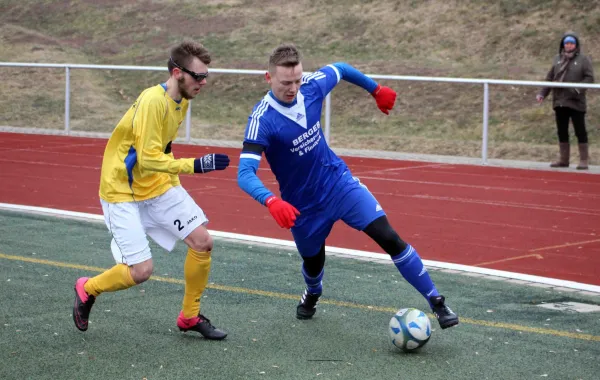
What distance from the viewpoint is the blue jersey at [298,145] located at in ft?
21.6

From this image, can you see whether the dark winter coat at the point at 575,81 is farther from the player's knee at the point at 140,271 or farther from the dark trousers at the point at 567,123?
the player's knee at the point at 140,271

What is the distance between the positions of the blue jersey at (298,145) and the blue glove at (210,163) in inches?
13.7

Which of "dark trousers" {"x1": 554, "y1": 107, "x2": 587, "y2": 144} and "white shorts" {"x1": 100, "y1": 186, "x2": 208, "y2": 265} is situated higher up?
"white shorts" {"x1": 100, "y1": 186, "x2": 208, "y2": 265}

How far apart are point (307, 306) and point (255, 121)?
1.40 meters

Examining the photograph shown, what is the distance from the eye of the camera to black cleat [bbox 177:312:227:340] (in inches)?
260

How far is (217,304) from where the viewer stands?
7.62 m

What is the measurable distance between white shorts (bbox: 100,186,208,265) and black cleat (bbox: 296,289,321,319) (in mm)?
977

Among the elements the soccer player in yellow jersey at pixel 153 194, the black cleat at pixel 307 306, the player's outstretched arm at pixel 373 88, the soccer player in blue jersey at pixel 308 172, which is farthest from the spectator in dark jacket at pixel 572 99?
the soccer player in yellow jersey at pixel 153 194

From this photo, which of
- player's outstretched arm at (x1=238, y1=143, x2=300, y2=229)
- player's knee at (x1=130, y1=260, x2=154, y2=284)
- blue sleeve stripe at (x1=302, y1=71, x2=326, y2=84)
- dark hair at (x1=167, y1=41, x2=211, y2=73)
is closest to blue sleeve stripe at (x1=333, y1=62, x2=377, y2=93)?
blue sleeve stripe at (x1=302, y1=71, x2=326, y2=84)

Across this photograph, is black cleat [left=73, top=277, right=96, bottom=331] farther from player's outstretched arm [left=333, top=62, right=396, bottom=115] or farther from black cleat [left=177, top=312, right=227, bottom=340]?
player's outstretched arm [left=333, top=62, right=396, bottom=115]

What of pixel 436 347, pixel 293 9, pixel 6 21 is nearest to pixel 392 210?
pixel 436 347

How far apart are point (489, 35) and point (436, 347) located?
2393 centimetres

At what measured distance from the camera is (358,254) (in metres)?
9.60

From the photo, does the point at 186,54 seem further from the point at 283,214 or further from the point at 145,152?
the point at 283,214
